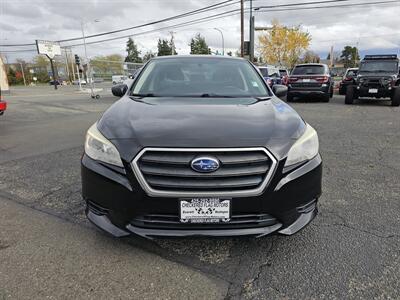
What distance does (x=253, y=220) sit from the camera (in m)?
2.12

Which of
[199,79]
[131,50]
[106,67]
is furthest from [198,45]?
[199,79]

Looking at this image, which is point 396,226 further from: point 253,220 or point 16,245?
point 16,245

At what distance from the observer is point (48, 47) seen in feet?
123

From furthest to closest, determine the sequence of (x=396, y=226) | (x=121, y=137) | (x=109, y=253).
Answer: (x=396, y=226)
(x=109, y=253)
(x=121, y=137)

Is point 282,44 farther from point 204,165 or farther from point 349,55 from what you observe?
point 349,55

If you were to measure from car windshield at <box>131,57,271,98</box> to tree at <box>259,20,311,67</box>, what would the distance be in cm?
4899

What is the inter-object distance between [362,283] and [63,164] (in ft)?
14.2

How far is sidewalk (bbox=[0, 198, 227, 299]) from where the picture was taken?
206 centimetres

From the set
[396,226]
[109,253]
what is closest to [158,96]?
[109,253]

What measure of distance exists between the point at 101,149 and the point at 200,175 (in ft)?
2.46

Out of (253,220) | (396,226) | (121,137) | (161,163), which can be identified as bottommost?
(396,226)

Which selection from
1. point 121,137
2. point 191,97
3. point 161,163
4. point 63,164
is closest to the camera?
point 161,163

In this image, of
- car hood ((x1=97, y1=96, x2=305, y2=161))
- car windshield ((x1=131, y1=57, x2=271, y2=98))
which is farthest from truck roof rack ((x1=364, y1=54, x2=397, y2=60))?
car hood ((x1=97, y1=96, x2=305, y2=161))

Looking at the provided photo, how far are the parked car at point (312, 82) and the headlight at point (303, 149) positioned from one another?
41.5 ft
